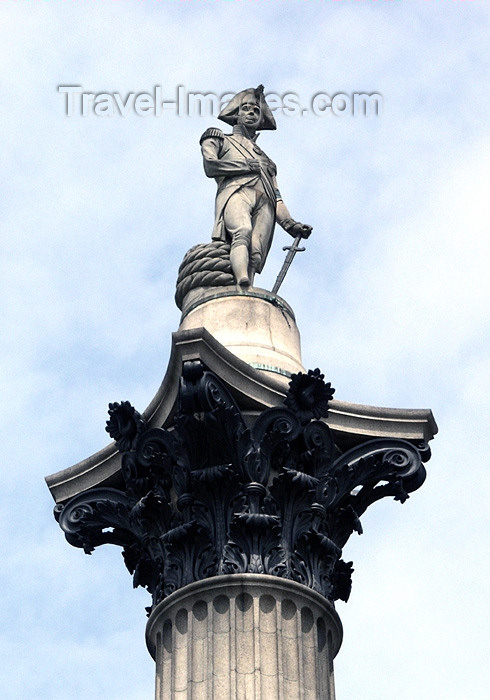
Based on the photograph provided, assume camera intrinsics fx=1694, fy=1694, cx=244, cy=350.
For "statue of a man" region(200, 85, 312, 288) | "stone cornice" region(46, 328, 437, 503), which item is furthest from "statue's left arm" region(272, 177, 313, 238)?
"stone cornice" region(46, 328, 437, 503)

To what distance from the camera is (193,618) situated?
2420 cm

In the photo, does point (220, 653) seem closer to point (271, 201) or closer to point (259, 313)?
point (259, 313)

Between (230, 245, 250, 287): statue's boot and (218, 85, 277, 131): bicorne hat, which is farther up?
(218, 85, 277, 131): bicorne hat

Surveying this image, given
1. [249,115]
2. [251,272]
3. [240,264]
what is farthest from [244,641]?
[249,115]

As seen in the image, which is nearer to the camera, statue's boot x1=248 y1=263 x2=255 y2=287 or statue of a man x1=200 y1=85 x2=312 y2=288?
statue's boot x1=248 y1=263 x2=255 y2=287

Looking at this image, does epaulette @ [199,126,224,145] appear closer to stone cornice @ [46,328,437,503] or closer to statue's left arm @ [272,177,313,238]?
statue's left arm @ [272,177,313,238]

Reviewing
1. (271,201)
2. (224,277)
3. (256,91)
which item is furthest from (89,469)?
(256,91)

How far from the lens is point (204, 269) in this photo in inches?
1137

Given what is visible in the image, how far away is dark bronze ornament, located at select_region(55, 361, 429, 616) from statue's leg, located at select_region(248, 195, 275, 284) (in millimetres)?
4287

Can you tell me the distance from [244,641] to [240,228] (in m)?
8.42

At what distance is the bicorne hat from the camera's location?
31.7 m

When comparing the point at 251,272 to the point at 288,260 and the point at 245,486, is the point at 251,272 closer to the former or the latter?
the point at 288,260

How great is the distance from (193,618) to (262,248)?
25.7 feet

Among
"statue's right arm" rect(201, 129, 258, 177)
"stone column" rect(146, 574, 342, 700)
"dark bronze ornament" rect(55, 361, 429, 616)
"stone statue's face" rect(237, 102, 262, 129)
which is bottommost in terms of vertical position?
"stone column" rect(146, 574, 342, 700)
